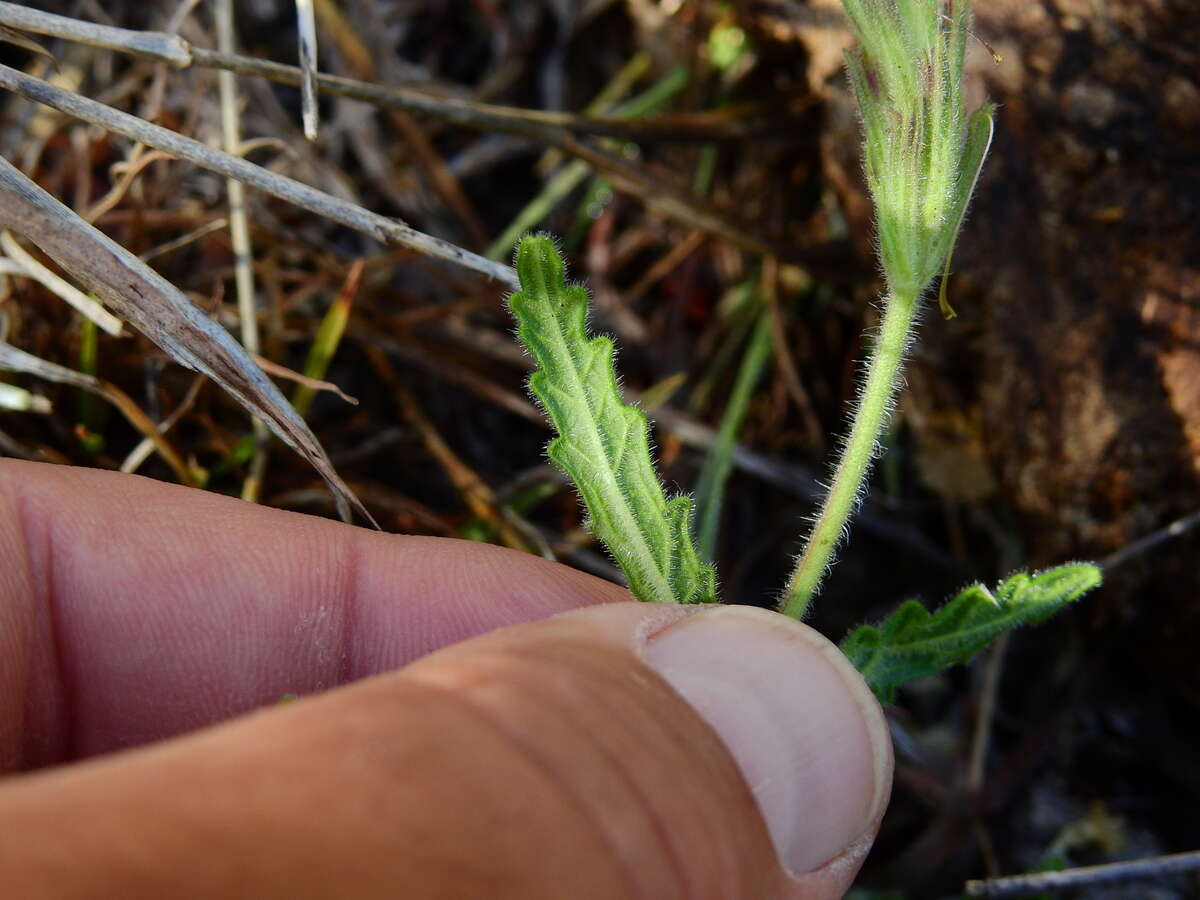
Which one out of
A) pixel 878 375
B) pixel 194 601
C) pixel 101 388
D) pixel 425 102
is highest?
pixel 425 102

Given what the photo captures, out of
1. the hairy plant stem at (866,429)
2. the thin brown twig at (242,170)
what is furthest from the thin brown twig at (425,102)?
the hairy plant stem at (866,429)

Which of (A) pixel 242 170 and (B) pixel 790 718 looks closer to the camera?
(B) pixel 790 718

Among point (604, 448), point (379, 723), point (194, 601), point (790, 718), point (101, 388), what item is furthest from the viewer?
point (101, 388)

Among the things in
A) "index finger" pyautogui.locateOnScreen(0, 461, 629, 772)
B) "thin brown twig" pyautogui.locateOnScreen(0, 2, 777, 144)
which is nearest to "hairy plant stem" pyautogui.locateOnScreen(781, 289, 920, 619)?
"index finger" pyautogui.locateOnScreen(0, 461, 629, 772)

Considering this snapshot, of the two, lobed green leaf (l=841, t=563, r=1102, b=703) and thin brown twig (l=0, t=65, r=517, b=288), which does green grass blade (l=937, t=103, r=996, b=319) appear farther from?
thin brown twig (l=0, t=65, r=517, b=288)

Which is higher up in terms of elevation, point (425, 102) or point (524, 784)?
point (425, 102)

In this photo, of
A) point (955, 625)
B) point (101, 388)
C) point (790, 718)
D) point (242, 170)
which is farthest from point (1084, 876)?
point (101, 388)

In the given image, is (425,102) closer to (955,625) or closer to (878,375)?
(878,375)
